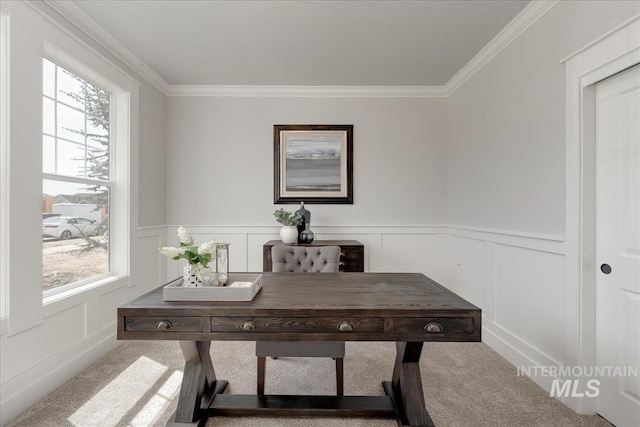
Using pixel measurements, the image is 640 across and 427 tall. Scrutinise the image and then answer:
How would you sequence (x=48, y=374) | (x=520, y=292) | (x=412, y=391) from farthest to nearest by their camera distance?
(x=520, y=292), (x=48, y=374), (x=412, y=391)

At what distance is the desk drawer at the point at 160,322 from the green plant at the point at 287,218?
6.93 feet

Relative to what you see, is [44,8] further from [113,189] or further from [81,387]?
[81,387]

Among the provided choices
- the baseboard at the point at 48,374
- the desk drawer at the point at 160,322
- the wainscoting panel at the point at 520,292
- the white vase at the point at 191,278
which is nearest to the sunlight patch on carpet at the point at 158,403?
the baseboard at the point at 48,374

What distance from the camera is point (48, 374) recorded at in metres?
2.08

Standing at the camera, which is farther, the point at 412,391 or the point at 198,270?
the point at 412,391

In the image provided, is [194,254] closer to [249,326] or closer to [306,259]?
[249,326]

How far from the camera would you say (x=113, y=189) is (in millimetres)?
2975

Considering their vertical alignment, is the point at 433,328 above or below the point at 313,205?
below

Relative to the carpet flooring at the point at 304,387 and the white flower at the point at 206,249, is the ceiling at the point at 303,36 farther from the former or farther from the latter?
the carpet flooring at the point at 304,387

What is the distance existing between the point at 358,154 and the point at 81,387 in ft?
10.8

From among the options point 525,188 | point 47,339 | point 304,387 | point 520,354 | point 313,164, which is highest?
point 313,164

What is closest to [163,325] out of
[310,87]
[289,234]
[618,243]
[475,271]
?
[289,234]

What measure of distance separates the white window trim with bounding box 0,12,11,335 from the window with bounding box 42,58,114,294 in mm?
316

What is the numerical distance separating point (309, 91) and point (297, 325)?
306 cm
